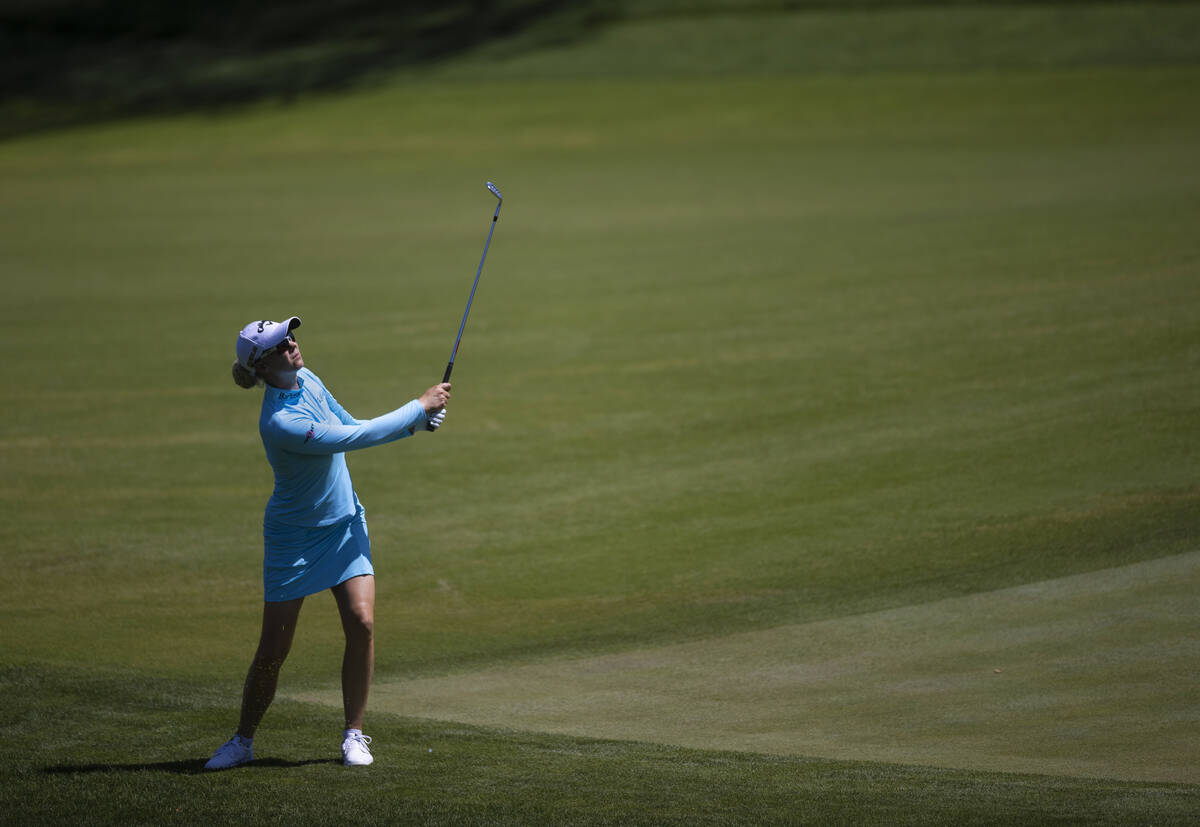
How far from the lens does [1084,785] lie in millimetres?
6129

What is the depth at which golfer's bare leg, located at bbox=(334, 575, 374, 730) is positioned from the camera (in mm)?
6617

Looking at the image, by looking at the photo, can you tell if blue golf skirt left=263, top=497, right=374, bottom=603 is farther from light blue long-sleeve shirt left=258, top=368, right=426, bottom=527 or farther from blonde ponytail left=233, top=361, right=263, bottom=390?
blonde ponytail left=233, top=361, right=263, bottom=390

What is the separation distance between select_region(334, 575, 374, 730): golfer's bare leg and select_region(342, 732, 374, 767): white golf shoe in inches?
2.0

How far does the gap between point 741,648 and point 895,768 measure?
2264 mm

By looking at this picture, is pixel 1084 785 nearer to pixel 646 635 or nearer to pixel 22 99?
pixel 646 635

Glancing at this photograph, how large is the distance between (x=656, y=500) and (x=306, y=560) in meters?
5.36

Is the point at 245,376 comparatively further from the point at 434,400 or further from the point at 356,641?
the point at 356,641

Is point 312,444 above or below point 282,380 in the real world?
below

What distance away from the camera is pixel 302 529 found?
661 cm

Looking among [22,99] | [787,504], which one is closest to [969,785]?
[787,504]

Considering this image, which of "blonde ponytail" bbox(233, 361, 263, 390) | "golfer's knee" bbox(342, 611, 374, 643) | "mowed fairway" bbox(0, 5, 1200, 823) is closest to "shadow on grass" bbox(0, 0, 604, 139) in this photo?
"mowed fairway" bbox(0, 5, 1200, 823)

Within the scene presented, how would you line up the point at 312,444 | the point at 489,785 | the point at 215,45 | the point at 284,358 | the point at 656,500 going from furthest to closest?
1. the point at 215,45
2. the point at 656,500
3. the point at 284,358
4. the point at 312,444
5. the point at 489,785

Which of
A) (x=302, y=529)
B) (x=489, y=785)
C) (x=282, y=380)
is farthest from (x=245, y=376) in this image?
(x=489, y=785)

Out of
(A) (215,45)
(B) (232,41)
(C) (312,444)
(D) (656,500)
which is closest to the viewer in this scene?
(C) (312,444)
